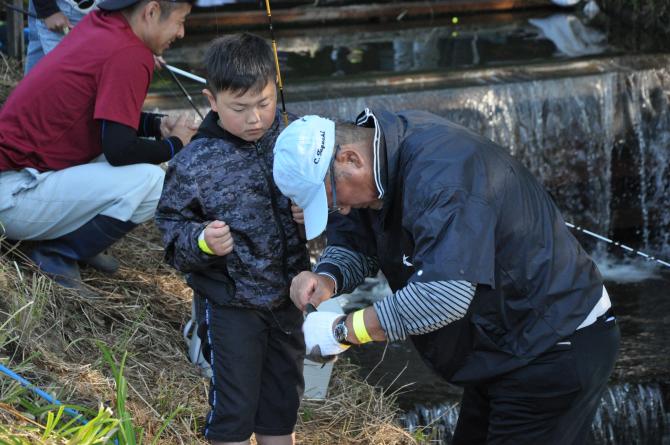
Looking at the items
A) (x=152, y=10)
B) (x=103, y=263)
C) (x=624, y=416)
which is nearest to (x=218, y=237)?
(x=152, y=10)

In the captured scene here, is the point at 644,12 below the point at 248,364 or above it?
above

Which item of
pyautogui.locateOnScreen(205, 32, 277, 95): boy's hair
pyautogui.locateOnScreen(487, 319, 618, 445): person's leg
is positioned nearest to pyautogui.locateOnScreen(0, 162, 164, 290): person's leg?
pyautogui.locateOnScreen(205, 32, 277, 95): boy's hair

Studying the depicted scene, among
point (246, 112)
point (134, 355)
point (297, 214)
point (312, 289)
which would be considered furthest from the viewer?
point (134, 355)

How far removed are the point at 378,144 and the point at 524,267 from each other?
527mm

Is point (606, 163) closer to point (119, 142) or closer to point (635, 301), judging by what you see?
point (635, 301)

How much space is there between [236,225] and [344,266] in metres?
0.41

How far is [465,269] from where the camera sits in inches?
104

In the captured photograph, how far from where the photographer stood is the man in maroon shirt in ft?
14.8

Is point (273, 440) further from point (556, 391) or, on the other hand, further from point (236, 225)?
point (556, 391)

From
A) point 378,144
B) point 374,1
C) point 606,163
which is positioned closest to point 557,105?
point 606,163

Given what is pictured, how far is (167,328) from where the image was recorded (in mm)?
4832

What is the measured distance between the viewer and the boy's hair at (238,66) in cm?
340

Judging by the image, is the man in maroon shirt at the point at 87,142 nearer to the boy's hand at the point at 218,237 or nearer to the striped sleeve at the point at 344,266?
the boy's hand at the point at 218,237

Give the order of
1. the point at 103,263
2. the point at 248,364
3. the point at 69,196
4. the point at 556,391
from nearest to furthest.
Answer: the point at 556,391 → the point at 248,364 → the point at 69,196 → the point at 103,263
